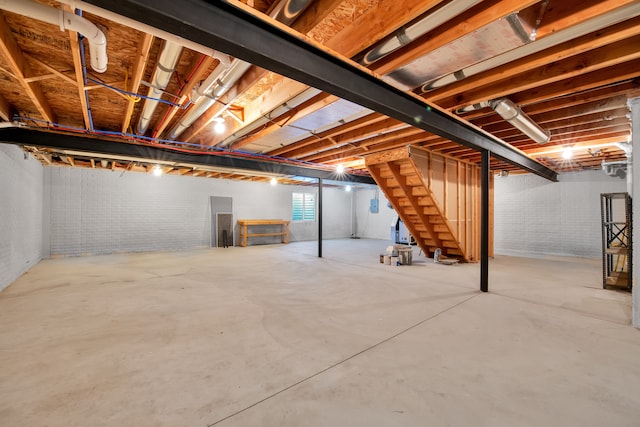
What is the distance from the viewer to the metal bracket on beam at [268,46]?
4.52 ft

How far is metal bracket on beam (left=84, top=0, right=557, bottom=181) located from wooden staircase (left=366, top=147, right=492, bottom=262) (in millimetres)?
2456

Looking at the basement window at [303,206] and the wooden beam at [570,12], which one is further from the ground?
the wooden beam at [570,12]

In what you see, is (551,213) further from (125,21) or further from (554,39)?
(125,21)

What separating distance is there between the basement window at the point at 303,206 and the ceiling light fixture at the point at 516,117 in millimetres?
8187

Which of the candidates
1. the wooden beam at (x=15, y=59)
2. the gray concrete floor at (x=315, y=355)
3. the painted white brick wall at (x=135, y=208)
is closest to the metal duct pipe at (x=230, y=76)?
the wooden beam at (x=15, y=59)

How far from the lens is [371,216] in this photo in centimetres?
1191

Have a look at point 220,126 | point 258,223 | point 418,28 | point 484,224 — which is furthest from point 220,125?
point 258,223

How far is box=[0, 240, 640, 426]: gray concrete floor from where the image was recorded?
1524 millimetres

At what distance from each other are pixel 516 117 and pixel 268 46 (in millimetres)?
2801

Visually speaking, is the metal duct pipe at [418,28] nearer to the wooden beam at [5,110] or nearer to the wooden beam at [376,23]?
the wooden beam at [376,23]

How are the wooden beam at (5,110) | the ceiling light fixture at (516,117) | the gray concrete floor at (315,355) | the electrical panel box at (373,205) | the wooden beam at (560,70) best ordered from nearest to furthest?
the gray concrete floor at (315,355) < the wooden beam at (560,70) < the ceiling light fixture at (516,117) < the wooden beam at (5,110) < the electrical panel box at (373,205)

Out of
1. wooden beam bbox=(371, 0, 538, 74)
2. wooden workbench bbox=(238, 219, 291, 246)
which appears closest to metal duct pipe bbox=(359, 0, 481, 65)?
wooden beam bbox=(371, 0, 538, 74)

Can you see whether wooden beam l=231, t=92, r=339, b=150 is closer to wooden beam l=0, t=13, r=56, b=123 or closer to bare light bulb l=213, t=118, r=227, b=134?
bare light bulb l=213, t=118, r=227, b=134

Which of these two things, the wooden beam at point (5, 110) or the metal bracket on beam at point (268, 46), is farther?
the wooden beam at point (5, 110)
